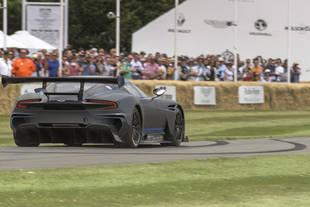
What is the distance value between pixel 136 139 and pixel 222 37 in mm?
26562

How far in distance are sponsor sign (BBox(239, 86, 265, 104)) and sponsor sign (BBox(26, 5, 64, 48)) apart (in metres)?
8.61

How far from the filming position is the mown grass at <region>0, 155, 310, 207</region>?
6453 millimetres

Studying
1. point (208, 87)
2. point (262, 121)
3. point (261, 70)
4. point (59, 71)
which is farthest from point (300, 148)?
point (261, 70)

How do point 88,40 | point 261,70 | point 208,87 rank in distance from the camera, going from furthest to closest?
point 88,40
point 261,70
point 208,87

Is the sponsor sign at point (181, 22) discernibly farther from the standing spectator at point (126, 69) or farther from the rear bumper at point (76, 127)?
the rear bumper at point (76, 127)

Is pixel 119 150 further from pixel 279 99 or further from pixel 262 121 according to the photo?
pixel 279 99

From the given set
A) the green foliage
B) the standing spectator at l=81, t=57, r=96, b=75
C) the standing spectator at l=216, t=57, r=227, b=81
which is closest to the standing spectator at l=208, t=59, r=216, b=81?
the standing spectator at l=216, t=57, r=227, b=81

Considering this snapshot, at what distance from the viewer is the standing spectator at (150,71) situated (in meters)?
27.0

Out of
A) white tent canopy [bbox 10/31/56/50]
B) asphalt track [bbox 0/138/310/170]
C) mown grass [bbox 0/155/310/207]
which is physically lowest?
asphalt track [bbox 0/138/310/170]

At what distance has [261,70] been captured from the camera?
1232 inches

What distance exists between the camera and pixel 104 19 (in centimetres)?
6775

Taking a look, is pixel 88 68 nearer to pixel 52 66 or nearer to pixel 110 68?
pixel 110 68

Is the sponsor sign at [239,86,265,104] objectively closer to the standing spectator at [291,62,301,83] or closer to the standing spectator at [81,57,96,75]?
the standing spectator at [291,62,301,83]

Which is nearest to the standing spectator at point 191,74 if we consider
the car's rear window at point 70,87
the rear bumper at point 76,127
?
the car's rear window at point 70,87
